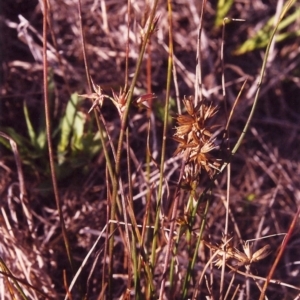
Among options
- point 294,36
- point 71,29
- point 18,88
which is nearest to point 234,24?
point 294,36

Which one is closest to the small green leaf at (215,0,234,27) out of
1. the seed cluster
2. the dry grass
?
the dry grass

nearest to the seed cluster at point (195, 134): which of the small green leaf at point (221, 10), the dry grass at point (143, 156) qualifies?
the dry grass at point (143, 156)

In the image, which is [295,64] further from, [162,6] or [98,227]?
[98,227]

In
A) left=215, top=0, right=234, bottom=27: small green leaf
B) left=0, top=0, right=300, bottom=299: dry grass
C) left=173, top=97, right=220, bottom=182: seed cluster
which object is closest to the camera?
left=173, top=97, right=220, bottom=182: seed cluster

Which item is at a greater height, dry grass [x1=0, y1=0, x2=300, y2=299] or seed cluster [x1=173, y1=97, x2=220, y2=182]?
seed cluster [x1=173, y1=97, x2=220, y2=182]

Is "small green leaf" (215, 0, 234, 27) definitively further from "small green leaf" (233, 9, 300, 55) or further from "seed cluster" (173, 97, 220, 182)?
"seed cluster" (173, 97, 220, 182)

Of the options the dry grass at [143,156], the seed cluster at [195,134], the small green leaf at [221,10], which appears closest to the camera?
the seed cluster at [195,134]

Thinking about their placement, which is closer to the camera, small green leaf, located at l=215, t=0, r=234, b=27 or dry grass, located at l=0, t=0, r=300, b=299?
dry grass, located at l=0, t=0, r=300, b=299

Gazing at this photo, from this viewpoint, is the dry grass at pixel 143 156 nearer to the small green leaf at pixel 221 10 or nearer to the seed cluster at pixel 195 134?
the small green leaf at pixel 221 10

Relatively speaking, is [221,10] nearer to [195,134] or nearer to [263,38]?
[263,38]
